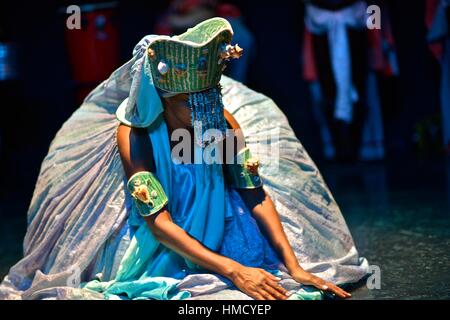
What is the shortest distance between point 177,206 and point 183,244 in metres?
0.25

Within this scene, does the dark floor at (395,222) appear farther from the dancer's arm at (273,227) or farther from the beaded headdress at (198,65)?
the beaded headdress at (198,65)

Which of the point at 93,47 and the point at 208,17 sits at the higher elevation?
the point at 208,17

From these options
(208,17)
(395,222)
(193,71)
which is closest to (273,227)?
(193,71)

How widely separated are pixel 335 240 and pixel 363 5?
311 cm

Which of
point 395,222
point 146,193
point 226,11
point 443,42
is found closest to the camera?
point 146,193

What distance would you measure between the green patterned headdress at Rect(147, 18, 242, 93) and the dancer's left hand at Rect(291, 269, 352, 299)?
27.3 inches

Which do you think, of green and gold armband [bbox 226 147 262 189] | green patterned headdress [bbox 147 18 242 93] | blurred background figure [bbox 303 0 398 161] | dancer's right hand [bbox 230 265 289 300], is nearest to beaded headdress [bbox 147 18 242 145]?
green patterned headdress [bbox 147 18 242 93]

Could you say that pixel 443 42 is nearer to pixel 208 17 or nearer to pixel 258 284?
pixel 208 17

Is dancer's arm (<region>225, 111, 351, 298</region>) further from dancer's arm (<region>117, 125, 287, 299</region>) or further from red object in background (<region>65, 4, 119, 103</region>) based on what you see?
red object in background (<region>65, 4, 119, 103</region>)

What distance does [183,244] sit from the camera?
2.99 metres

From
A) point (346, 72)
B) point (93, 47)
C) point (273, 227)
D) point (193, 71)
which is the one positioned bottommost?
point (273, 227)

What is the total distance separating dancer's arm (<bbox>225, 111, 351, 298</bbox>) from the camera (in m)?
3.02

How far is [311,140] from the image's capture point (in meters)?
6.98
